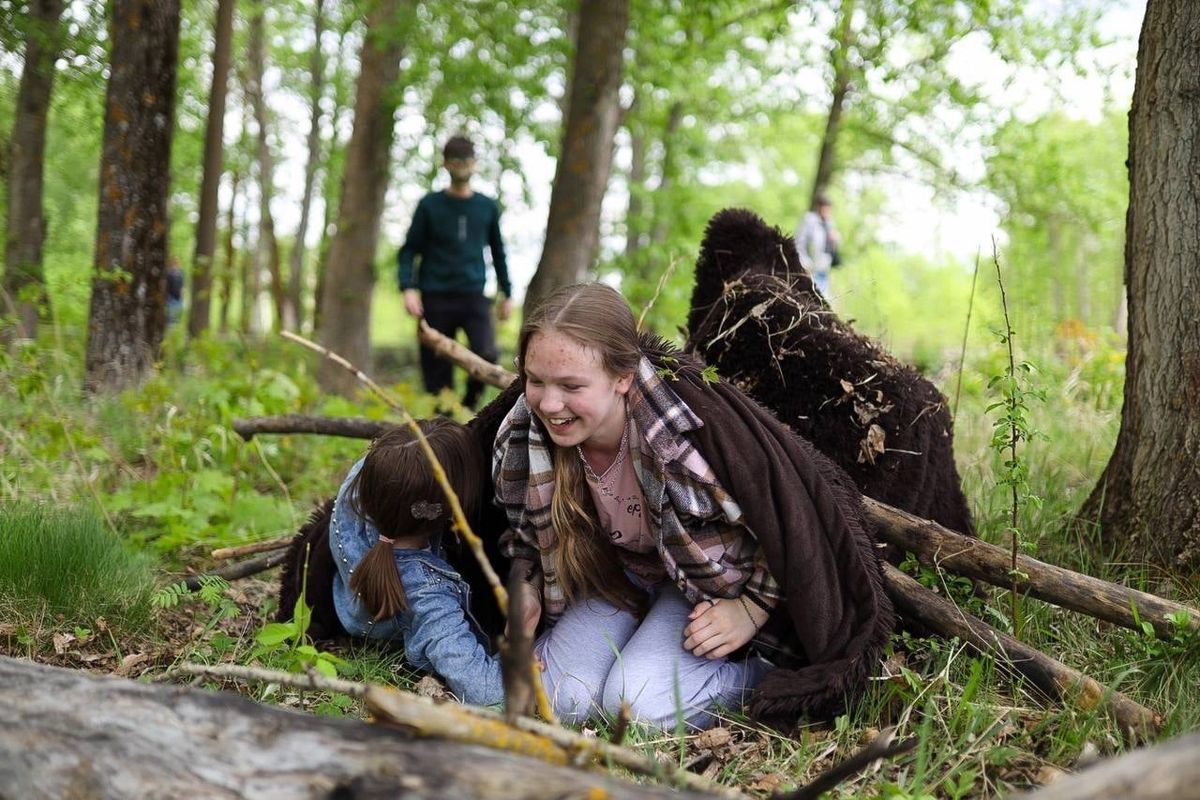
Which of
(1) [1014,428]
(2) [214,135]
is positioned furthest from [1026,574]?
(2) [214,135]

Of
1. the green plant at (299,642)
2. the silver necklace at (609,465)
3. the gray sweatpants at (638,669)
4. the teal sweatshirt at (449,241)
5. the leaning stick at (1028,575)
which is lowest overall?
the gray sweatpants at (638,669)

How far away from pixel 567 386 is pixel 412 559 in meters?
0.87

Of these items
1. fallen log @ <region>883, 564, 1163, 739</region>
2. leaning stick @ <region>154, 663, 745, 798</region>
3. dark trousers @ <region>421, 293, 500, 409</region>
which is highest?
dark trousers @ <region>421, 293, 500, 409</region>

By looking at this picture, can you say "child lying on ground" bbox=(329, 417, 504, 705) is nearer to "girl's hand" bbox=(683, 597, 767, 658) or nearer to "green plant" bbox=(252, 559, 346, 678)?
"green plant" bbox=(252, 559, 346, 678)

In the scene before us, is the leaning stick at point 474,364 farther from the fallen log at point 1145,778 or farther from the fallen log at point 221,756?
the fallen log at point 1145,778

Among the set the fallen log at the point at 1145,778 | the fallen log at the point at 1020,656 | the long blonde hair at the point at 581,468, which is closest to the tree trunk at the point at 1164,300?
the fallen log at the point at 1020,656

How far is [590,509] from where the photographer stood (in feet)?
9.95

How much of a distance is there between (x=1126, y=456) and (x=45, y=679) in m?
3.44

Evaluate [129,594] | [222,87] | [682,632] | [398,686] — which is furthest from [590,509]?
[222,87]

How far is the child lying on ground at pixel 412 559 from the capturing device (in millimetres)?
2861

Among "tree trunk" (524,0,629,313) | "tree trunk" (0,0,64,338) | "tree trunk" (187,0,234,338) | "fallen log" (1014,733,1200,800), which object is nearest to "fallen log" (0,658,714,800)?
"fallen log" (1014,733,1200,800)

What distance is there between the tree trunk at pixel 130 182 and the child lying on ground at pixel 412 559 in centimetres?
378

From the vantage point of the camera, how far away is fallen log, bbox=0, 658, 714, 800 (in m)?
1.44

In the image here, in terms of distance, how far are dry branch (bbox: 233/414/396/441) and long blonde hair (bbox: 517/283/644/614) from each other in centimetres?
149
